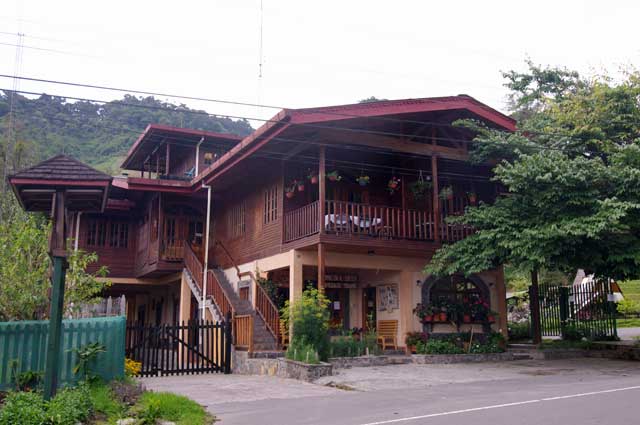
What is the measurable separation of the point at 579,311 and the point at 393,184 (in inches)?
313

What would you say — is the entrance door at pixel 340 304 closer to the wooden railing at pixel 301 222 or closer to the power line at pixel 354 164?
the wooden railing at pixel 301 222

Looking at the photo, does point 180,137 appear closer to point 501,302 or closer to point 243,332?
point 243,332

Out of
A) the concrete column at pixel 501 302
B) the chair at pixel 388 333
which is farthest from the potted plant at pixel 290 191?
the concrete column at pixel 501 302

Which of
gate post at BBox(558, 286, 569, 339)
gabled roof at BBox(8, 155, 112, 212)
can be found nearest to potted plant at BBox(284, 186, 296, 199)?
gabled roof at BBox(8, 155, 112, 212)

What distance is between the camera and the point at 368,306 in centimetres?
2072

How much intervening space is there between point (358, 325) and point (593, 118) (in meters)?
9.53

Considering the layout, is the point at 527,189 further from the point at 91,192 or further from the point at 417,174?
the point at 91,192

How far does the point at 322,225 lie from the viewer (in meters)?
16.7

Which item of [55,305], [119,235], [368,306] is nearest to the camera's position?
[55,305]

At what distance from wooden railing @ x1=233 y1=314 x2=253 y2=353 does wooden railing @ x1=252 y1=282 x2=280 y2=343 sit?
88cm

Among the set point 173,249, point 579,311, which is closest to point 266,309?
point 173,249

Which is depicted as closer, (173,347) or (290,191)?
(173,347)

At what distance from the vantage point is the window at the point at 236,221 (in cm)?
2288

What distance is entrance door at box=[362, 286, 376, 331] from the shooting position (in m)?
20.4
